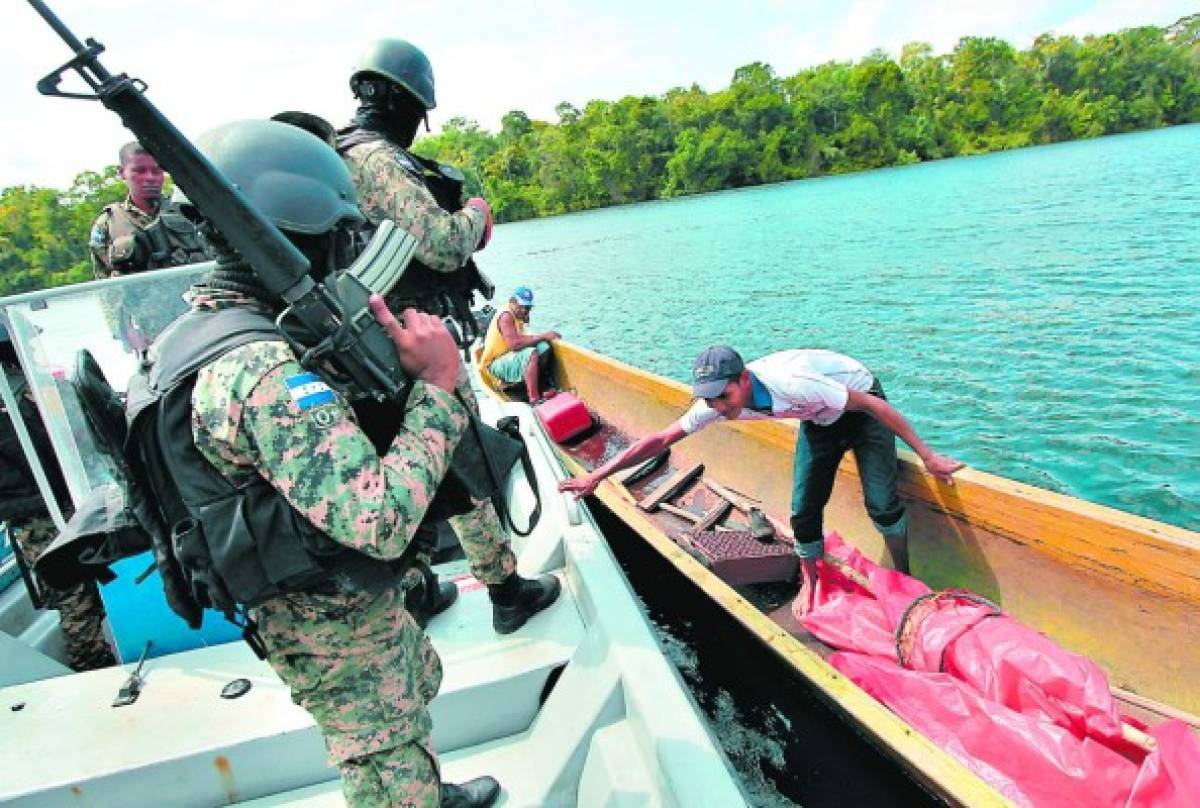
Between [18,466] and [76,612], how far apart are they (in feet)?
2.35

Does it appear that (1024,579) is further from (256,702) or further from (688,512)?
(256,702)

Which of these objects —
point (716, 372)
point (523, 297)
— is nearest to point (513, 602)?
point (716, 372)

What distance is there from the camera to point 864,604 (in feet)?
12.3

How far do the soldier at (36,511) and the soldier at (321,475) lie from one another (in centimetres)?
209

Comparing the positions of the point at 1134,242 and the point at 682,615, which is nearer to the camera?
the point at 682,615

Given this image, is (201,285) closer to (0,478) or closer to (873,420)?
(0,478)

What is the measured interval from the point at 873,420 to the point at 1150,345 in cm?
818

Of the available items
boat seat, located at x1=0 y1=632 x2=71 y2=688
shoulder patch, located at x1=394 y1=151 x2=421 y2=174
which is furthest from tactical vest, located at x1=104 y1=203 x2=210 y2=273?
boat seat, located at x1=0 y1=632 x2=71 y2=688

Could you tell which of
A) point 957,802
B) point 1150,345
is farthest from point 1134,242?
point 957,802

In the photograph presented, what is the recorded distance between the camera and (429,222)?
255 cm

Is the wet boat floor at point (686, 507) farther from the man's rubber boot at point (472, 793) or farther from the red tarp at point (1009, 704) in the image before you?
the man's rubber boot at point (472, 793)

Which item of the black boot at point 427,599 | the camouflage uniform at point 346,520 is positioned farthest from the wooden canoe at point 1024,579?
the camouflage uniform at point 346,520

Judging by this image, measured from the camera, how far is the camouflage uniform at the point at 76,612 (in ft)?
10.4

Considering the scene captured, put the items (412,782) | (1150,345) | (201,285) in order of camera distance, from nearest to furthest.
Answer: (201,285) < (412,782) < (1150,345)
